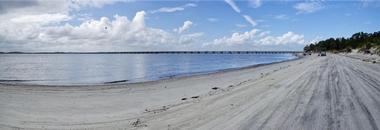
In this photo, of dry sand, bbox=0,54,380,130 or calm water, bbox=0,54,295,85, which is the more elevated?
dry sand, bbox=0,54,380,130

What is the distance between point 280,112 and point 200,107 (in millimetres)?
3389

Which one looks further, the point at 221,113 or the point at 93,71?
the point at 93,71

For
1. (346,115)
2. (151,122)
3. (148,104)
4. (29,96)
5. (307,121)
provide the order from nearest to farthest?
(307,121)
(346,115)
(151,122)
(148,104)
(29,96)

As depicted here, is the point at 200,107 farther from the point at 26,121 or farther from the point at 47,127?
A: the point at 26,121

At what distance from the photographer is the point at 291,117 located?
10.2m

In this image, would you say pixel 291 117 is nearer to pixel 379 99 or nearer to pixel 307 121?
pixel 307 121

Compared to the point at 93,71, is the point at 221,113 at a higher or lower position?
higher

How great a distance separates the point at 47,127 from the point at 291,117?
7975 mm

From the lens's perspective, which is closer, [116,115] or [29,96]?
[116,115]

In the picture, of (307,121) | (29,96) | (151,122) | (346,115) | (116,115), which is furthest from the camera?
(29,96)

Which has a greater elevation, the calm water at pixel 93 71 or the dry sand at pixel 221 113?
the dry sand at pixel 221 113

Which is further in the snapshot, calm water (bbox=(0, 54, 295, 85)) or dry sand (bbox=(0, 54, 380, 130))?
calm water (bbox=(0, 54, 295, 85))

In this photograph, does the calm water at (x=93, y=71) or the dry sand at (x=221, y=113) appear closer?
the dry sand at (x=221, y=113)

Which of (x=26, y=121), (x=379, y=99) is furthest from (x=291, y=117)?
(x=26, y=121)
